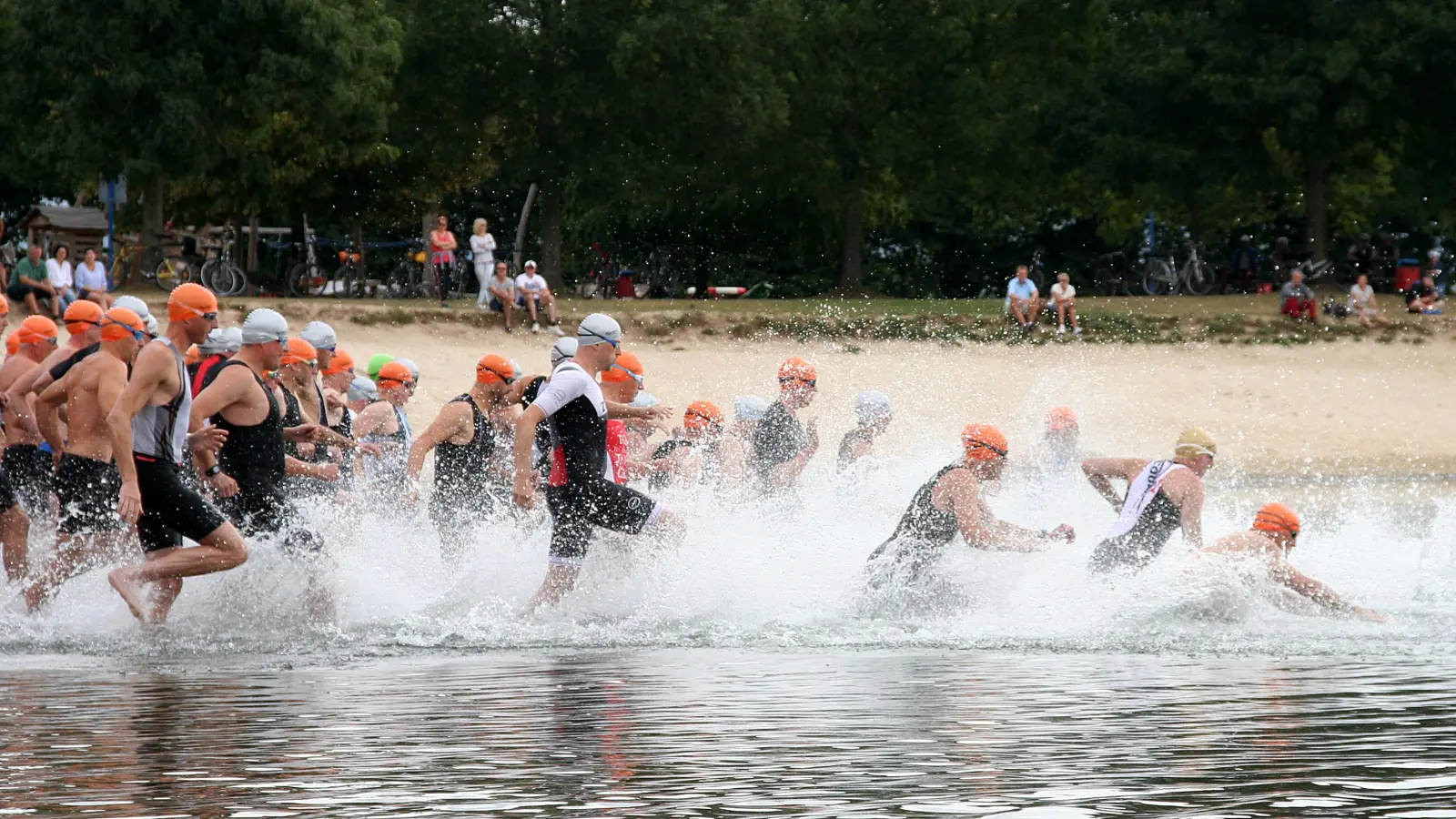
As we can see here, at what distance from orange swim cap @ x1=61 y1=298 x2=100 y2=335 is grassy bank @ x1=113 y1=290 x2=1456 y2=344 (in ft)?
67.6

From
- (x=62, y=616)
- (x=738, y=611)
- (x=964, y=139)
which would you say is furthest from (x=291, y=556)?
(x=964, y=139)

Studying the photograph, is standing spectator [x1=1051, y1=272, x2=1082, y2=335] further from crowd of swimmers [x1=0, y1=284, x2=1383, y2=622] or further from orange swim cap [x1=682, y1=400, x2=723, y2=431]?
crowd of swimmers [x1=0, y1=284, x2=1383, y2=622]

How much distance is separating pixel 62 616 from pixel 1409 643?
6.61m

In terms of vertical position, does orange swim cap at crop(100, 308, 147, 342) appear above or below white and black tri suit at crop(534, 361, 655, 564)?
above

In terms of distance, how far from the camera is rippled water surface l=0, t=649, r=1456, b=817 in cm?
647

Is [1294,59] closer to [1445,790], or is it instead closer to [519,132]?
[519,132]

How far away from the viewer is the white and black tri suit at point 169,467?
1046cm

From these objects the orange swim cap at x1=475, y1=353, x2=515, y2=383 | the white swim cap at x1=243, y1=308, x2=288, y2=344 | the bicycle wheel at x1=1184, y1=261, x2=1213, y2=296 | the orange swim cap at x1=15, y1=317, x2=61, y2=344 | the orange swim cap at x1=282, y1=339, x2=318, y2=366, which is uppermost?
the bicycle wheel at x1=1184, y1=261, x2=1213, y2=296

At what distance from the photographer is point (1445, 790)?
653cm

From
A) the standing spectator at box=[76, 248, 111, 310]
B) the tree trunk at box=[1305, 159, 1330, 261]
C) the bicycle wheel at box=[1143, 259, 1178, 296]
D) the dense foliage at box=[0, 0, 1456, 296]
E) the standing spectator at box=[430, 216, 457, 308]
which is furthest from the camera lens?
the tree trunk at box=[1305, 159, 1330, 261]

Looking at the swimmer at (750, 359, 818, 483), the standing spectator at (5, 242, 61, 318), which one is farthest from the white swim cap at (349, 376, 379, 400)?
the standing spectator at (5, 242, 61, 318)

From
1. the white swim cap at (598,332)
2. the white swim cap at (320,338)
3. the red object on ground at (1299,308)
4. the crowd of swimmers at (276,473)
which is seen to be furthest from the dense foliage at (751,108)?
the white swim cap at (598,332)

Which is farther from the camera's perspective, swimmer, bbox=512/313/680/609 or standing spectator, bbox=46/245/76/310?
standing spectator, bbox=46/245/76/310

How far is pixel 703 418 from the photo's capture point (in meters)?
14.5
